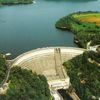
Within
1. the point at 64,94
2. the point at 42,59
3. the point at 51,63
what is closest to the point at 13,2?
the point at 42,59

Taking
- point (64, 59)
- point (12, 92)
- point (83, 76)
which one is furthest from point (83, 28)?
point (12, 92)

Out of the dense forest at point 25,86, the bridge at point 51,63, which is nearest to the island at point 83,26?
the bridge at point 51,63

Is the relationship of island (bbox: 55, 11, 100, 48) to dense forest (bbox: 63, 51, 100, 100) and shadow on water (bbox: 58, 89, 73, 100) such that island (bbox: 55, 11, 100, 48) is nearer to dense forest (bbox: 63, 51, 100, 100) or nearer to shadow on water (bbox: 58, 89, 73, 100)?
dense forest (bbox: 63, 51, 100, 100)

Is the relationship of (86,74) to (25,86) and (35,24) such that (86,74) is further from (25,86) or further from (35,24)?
(35,24)

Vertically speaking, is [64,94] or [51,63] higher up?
[51,63]

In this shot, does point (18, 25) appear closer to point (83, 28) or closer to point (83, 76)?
Answer: point (83, 28)

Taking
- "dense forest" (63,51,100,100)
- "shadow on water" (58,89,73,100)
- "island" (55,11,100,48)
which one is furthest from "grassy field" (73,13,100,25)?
"shadow on water" (58,89,73,100)
